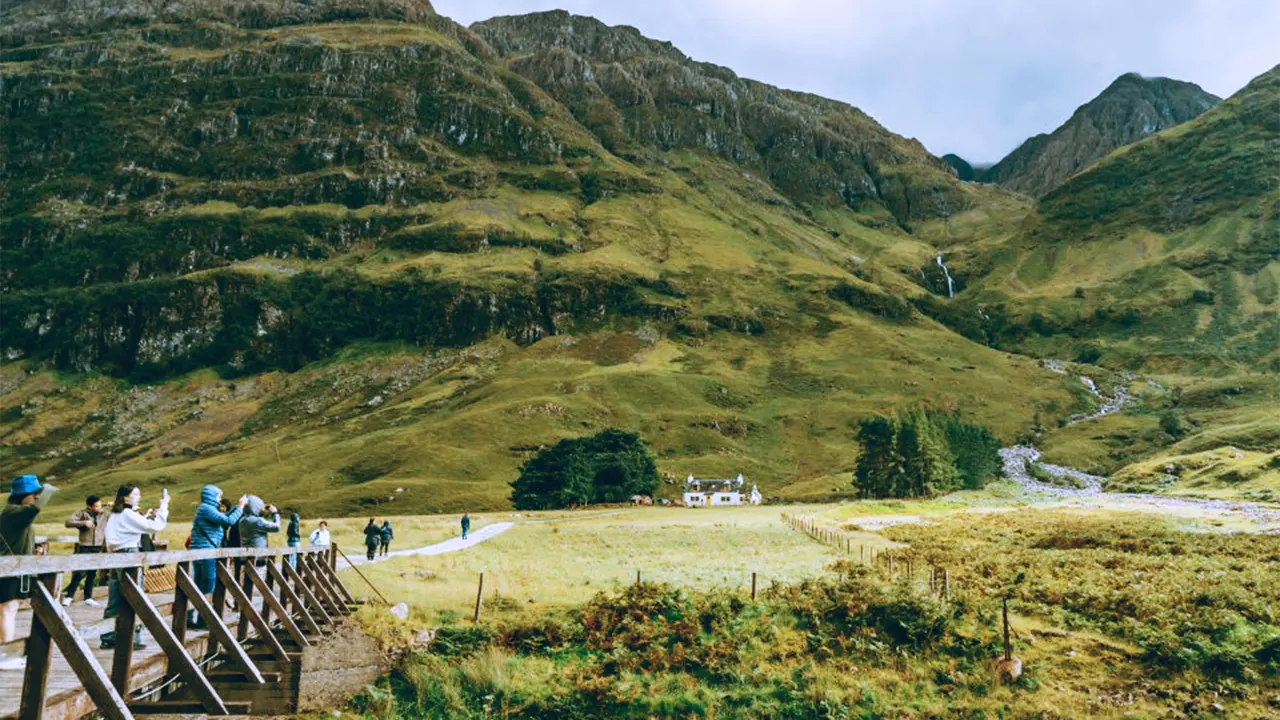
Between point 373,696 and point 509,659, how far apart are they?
411 cm

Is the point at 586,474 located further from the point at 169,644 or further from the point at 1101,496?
the point at 169,644

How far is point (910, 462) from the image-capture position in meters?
131

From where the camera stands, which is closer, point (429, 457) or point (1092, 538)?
point (1092, 538)

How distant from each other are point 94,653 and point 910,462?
130 metres

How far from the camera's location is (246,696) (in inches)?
640

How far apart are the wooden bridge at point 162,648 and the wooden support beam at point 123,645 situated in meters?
0.01

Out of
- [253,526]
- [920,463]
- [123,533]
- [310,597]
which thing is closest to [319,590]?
[310,597]

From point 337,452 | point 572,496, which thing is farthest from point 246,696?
point 337,452

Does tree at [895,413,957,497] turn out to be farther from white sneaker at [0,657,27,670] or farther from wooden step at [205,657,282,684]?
white sneaker at [0,657,27,670]

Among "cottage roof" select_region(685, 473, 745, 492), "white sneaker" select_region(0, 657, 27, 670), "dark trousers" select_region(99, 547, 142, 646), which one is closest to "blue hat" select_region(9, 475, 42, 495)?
"dark trousers" select_region(99, 547, 142, 646)

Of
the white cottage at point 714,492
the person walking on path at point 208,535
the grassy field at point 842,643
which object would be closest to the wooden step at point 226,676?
the person walking on path at point 208,535

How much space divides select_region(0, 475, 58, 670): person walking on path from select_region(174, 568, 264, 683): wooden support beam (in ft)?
7.06

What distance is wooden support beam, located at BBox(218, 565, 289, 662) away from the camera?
A: 1564cm

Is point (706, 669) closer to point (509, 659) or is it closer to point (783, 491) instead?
point (509, 659)
